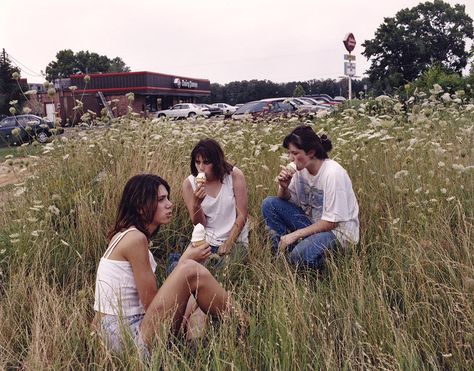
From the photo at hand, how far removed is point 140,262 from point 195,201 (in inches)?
38.3

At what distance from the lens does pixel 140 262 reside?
2559 mm

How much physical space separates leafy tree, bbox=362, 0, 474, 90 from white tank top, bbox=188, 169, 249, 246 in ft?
134

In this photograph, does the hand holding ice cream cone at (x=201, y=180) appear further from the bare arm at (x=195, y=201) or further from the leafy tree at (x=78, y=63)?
the leafy tree at (x=78, y=63)

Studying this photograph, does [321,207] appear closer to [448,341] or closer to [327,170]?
[327,170]

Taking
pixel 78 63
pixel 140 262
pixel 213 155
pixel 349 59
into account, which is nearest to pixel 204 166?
pixel 213 155

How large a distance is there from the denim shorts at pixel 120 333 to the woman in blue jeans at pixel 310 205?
118 cm

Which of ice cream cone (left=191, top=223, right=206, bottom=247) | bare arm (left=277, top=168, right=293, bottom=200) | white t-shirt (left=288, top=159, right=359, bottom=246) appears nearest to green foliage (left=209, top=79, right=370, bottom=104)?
bare arm (left=277, top=168, right=293, bottom=200)

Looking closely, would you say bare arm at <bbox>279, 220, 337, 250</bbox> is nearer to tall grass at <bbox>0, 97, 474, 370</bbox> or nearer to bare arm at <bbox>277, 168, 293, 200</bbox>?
tall grass at <bbox>0, 97, 474, 370</bbox>

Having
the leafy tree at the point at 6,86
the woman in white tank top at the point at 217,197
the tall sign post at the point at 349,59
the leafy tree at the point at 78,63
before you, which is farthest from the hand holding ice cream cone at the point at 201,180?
the leafy tree at the point at 78,63

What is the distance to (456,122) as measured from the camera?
202 inches

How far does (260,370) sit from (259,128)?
13.7ft

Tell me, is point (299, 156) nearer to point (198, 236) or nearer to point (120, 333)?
point (198, 236)

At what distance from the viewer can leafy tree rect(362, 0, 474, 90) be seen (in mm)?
44094

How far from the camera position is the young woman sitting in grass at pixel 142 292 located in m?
2.44
